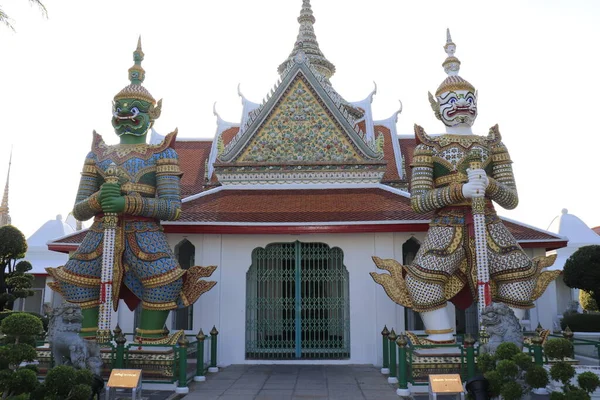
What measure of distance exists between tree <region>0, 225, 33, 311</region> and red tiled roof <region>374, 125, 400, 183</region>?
907 centimetres

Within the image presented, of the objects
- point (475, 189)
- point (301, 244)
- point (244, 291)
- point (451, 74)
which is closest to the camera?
point (475, 189)

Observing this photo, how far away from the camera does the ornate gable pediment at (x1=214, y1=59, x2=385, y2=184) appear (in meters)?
10.6

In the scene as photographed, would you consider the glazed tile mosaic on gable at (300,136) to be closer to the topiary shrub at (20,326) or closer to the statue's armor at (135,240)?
the statue's armor at (135,240)

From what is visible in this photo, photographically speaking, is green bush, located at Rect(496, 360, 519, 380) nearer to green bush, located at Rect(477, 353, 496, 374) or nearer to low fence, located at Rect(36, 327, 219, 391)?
green bush, located at Rect(477, 353, 496, 374)

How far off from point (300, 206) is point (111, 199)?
3624 millimetres

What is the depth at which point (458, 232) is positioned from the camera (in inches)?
282

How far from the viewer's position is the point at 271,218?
9.02m

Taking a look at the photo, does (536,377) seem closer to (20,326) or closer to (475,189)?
(475,189)

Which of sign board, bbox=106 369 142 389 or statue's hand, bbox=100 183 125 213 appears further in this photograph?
statue's hand, bbox=100 183 125 213

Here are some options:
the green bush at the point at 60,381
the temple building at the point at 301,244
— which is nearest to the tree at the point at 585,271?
the temple building at the point at 301,244

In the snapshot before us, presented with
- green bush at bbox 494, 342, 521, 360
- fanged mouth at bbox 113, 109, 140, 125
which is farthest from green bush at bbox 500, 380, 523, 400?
fanged mouth at bbox 113, 109, 140, 125

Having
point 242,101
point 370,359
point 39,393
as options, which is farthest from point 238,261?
point 242,101

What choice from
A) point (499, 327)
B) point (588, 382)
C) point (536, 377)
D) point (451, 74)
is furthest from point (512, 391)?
point (451, 74)

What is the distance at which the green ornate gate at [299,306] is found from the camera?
30.0 ft
